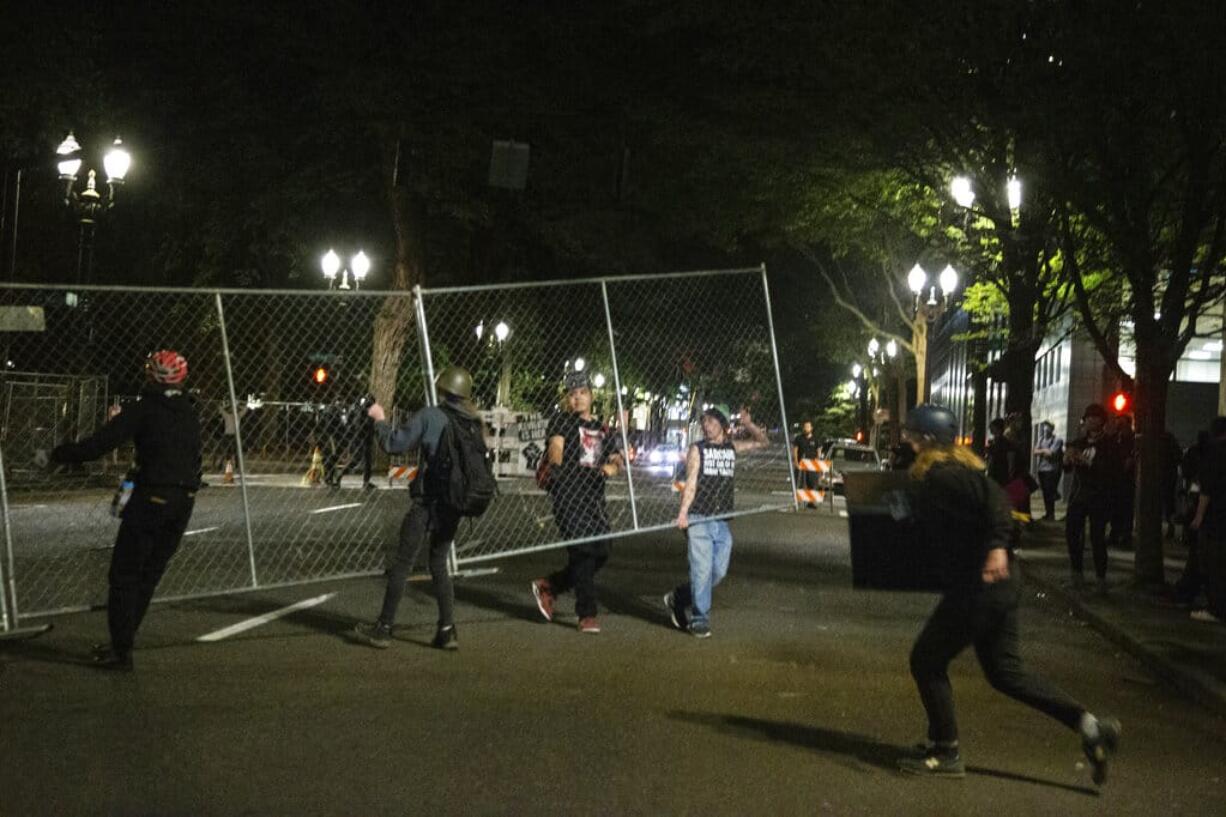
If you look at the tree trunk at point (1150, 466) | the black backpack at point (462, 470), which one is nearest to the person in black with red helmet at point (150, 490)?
the black backpack at point (462, 470)

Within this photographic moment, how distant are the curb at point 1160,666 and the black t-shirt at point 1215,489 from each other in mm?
1059

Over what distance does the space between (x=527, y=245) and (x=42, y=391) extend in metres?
16.7

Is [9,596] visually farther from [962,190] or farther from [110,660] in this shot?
[962,190]

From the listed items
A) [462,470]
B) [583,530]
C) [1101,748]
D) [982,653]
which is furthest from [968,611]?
[583,530]

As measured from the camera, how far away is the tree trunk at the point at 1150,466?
608 inches

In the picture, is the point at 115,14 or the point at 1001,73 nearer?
the point at 1001,73

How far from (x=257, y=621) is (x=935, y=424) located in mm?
6200

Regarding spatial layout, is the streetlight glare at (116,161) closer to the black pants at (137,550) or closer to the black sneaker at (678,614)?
the black sneaker at (678,614)

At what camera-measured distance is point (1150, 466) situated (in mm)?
15555

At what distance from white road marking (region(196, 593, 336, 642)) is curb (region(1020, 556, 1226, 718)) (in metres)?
6.54

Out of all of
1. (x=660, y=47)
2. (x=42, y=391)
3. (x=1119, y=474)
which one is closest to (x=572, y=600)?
(x=1119, y=474)

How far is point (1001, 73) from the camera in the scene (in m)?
17.9

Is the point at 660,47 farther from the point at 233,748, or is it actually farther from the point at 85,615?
the point at 233,748

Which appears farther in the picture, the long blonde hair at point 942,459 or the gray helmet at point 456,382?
the gray helmet at point 456,382
